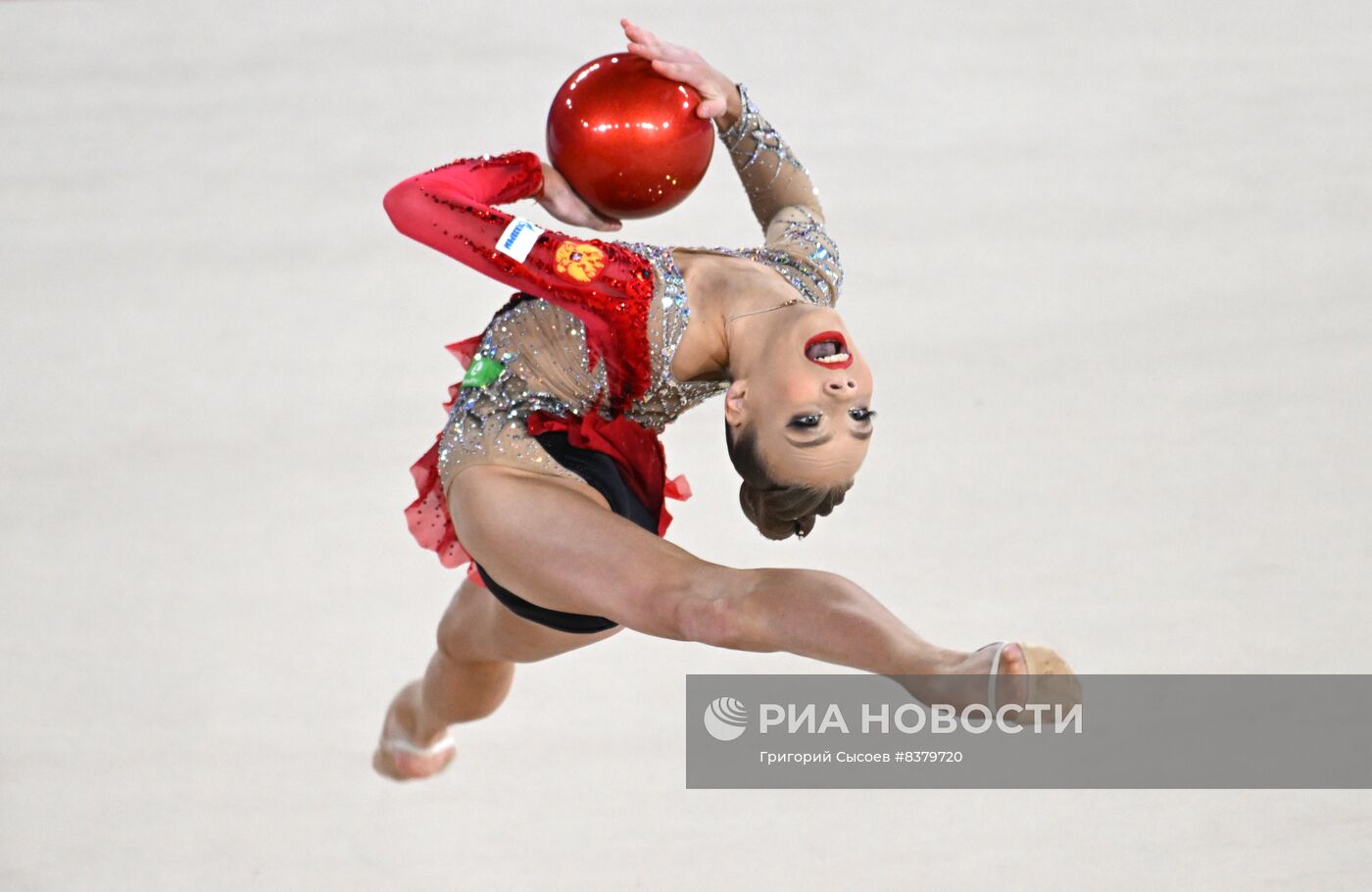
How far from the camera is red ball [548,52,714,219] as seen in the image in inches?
101

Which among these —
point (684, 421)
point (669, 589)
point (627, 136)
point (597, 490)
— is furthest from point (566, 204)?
point (684, 421)

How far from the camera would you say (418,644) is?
3.61 m

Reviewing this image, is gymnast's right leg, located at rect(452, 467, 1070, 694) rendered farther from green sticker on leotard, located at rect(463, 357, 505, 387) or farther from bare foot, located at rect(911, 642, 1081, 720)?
green sticker on leotard, located at rect(463, 357, 505, 387)

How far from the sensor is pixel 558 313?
2.54 meters

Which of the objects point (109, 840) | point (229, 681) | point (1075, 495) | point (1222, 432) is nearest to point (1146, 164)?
point (1222, 432)

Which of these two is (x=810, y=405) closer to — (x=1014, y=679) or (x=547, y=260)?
(x=547, y=260)

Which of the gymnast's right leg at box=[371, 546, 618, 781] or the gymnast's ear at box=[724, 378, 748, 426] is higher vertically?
the gymnast's ear at box=[724, 378, 748, 426]

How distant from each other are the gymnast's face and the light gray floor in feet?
3.94

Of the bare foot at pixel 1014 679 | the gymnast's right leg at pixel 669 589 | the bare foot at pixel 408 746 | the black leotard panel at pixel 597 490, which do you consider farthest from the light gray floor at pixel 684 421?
the bare foot at pixel 1014 679

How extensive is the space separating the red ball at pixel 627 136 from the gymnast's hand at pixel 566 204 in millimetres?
14

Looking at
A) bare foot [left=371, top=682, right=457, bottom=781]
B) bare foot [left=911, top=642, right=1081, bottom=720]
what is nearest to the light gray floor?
→ bare foot [left=371, top=682, right=457, bottom=781]

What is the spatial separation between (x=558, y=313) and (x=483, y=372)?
0.15 m

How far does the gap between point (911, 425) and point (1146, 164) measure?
1.42 meters

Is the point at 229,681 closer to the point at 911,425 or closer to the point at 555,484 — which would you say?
the point at 555,484
